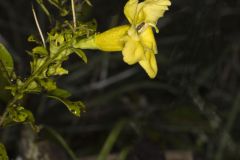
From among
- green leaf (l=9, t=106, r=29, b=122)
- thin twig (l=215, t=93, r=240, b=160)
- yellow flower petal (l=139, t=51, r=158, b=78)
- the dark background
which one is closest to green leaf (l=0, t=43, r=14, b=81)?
green leaf (l=9, t=106, r=29, b=122)

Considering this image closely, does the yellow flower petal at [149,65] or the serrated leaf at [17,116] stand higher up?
the yellow flower petal at [149,65]

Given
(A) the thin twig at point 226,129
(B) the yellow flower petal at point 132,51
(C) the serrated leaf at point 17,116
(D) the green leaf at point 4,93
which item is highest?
(B) the yellow flower petal at point 132,51

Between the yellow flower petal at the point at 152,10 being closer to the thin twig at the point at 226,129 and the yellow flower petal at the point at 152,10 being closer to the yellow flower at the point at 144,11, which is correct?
the yellow flower at the point at 144,11

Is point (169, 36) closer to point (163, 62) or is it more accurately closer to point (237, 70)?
point (163, 62)

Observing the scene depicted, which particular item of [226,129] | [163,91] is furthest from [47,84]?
[163,91]

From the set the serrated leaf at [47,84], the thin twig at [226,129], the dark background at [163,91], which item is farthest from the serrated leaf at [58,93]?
the thin twig at [226,129]

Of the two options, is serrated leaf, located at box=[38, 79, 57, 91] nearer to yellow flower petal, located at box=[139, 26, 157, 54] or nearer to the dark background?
yellow flower petal, located at box=[139, 26, 157, 54]

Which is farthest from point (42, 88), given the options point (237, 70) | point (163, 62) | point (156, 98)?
point (237, 70)
